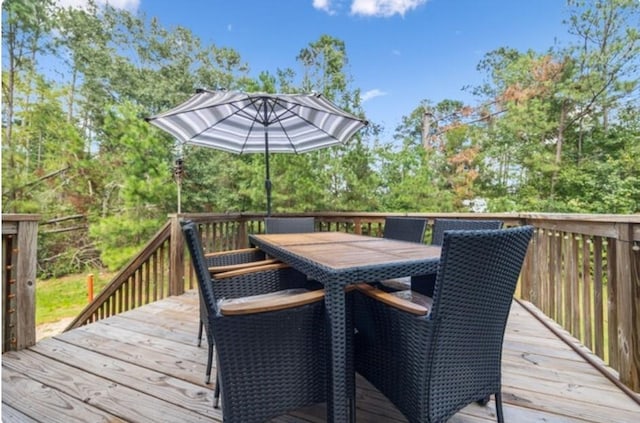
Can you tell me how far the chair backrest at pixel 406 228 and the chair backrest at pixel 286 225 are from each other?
0.92m

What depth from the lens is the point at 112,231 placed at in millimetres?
7242

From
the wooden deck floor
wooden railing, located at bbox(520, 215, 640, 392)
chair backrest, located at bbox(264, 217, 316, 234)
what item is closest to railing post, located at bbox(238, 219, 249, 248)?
chair backrest, located at bbox(264, 217, 316, 234)

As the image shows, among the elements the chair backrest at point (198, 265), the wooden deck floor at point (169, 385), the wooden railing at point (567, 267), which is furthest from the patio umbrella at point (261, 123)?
the wooden deck floor at point (169, 385)

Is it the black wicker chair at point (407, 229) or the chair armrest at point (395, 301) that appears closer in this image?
the chair armrest at point (395, 301)

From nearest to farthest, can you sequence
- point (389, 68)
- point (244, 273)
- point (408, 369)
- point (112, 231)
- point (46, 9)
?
1. point (408, 369)
2. point (244, 273)
3. point (112, 231)
4. point (46, 9)
5. point (389, 68)

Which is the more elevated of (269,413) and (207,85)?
(207,85)

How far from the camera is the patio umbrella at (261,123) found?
10.1 feet

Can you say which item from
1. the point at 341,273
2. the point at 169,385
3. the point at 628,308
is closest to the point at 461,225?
the point at 628,308

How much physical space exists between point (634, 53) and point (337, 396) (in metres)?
10.5

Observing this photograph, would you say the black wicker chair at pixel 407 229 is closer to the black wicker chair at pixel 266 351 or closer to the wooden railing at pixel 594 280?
the wooden railing at pixel 594 280

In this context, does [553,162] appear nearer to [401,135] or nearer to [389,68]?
[401,135]

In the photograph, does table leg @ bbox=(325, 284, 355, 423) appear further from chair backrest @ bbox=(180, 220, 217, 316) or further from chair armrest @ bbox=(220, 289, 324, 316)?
chair backrest @ bbox=(180, 220, 217, 316)

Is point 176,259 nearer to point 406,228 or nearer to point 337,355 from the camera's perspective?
point 406,228

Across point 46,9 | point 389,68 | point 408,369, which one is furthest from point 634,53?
point 46,9
